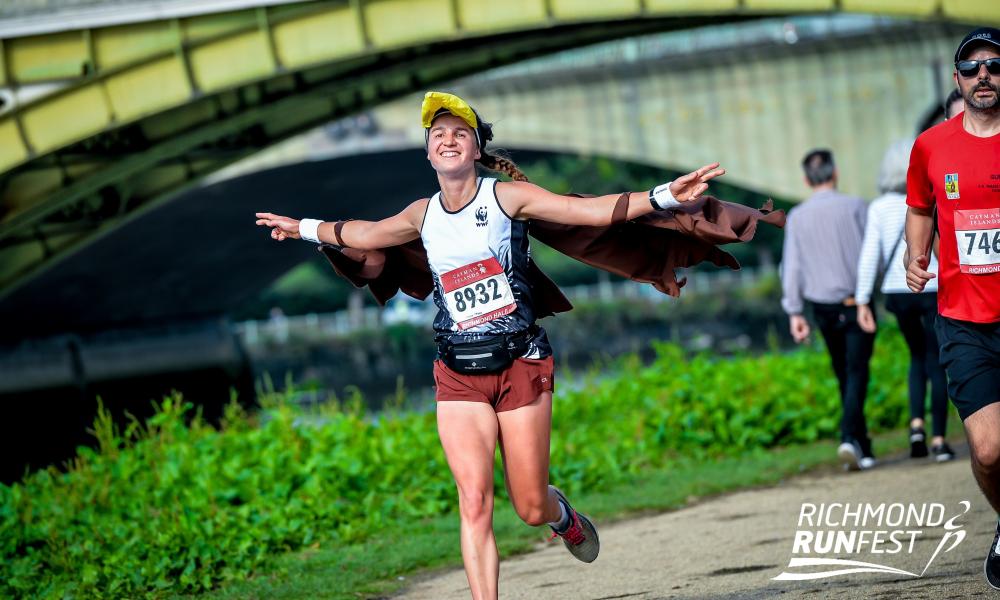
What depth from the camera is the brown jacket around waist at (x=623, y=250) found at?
4938 millimetres

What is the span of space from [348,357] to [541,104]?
976 cm

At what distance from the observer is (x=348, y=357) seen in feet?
122

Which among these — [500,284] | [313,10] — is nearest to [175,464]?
[500,284]

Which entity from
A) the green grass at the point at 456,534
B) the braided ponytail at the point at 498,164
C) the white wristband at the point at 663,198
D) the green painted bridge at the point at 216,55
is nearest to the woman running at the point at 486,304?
the white wristband at the point at 663,198

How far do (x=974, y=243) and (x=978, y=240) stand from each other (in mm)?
19

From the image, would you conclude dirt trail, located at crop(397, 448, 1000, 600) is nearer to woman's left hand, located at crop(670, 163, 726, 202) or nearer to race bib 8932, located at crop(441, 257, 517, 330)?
race bib 8932, located at crop(441, 257, 517, 330)

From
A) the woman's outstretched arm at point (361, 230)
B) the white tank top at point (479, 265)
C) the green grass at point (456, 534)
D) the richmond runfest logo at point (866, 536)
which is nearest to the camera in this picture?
the white tank top at point (479, 265)

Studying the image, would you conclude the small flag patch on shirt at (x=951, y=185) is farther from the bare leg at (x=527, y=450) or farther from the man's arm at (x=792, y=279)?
the man's arm at (x=792, y=279)

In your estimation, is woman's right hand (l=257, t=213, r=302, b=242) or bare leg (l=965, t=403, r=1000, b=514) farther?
woman's right hand (l=257, t=213, r=302, b=242)

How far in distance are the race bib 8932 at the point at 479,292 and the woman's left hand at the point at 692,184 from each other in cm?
70

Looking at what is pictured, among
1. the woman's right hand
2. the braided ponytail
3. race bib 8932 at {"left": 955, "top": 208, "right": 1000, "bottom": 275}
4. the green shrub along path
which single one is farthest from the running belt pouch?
the green shrub along path

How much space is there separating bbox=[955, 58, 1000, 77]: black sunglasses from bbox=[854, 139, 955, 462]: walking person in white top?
3009 millimetres

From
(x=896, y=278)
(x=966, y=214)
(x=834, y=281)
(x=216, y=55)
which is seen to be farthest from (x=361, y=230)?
(x=216, y=55)

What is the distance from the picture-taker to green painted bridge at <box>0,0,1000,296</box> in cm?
1566
